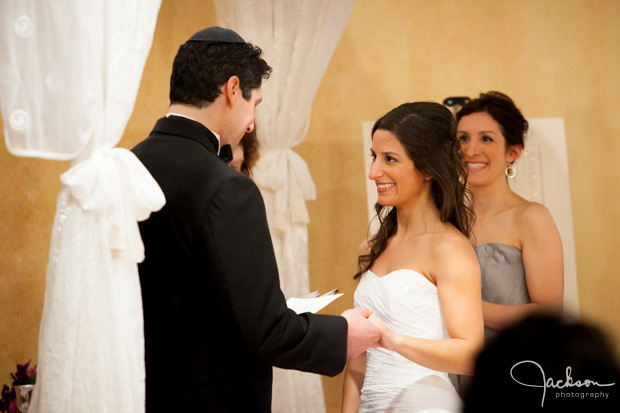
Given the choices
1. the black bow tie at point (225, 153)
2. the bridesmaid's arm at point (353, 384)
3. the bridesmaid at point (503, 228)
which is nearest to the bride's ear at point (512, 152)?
the bridesmaid at point (503, 228)

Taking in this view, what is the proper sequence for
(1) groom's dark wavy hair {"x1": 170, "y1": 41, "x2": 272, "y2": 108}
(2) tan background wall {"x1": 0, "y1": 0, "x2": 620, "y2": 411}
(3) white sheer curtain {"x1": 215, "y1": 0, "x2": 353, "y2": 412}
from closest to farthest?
(1) groom's dark wavy hair {"x1": 170, "y1": 41, "x2": 272, "y2": 108}, (3) white sheer curtain {"x1": 215, "y1": 0, "x2": 353, "y2": 412}, (2) tan background wall {"x1": 0, "y1": 0, "x2": 620, "y2": 411}

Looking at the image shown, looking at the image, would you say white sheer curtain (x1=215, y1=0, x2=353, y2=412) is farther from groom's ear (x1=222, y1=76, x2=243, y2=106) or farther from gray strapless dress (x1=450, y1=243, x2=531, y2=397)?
groom's ear (x1=222, y1=76, x2=243, y2=106)

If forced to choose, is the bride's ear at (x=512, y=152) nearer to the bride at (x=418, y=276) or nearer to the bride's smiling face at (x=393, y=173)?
the bride at (x=418, y=276)

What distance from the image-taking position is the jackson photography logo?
0.81 m

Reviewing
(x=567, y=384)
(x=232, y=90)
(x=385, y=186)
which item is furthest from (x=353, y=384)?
(x=567, y=384)

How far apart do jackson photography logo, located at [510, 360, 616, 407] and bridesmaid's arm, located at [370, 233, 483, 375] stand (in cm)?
118

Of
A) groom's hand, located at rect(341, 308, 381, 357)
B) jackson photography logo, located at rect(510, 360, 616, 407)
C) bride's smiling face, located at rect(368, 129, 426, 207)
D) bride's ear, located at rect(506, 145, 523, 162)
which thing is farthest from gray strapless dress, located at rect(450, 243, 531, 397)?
jackson photography logo, located at rect(510, 360, 616, 407)

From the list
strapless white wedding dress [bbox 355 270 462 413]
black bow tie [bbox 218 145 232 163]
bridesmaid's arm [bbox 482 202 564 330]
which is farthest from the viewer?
bridesmaid's arm [bbox 482 202 564 330]

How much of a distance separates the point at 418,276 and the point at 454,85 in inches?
84.9

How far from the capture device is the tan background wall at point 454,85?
12.9 feet

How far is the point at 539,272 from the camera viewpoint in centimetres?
280

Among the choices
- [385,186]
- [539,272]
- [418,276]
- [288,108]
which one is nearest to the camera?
[418,276]

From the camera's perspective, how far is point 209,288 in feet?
5.67

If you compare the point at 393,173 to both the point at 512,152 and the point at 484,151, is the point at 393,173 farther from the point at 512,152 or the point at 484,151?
the point at 512,152
